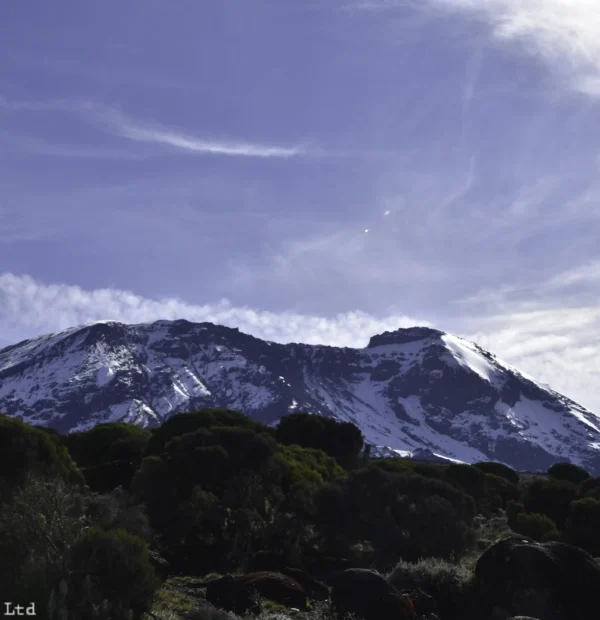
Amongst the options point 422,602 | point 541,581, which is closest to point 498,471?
point 422,602

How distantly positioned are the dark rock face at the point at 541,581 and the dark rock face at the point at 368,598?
108 inches

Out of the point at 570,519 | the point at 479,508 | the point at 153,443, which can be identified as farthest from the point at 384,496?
the point at 479,508

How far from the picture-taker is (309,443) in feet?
266

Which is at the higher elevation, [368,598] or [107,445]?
[107,445]

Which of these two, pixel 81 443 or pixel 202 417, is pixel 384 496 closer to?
pixel 202 417

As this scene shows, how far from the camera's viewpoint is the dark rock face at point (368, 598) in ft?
68.8

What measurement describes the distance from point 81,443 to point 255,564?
43.0 m

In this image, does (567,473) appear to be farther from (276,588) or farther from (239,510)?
(276,588)

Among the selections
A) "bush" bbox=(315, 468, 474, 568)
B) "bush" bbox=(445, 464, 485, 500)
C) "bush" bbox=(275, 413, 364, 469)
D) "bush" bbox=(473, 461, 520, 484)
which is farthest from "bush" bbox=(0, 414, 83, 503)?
"bush" bbox=(473, 461, 520, 484)

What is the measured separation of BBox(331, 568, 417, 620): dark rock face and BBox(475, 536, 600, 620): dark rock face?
2.74 metres

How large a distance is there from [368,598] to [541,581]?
4.94 meters

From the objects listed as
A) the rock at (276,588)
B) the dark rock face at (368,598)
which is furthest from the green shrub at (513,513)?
the dark rock face at (368,598)

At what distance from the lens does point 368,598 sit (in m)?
21.3

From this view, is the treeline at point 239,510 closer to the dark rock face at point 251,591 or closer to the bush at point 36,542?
the bush at point 36,542
